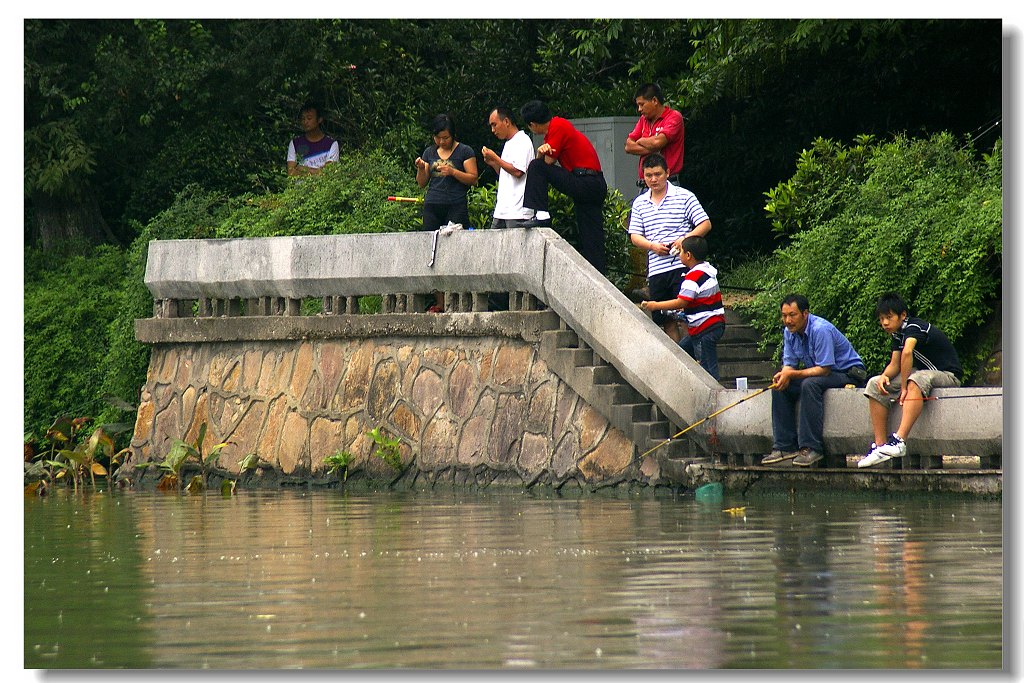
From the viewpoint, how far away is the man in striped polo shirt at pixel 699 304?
1495 centimetres

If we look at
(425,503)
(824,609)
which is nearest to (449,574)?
(824,609)

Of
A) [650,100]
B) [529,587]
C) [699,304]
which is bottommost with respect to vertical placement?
[529,587]

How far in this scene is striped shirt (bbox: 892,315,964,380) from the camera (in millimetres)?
13227

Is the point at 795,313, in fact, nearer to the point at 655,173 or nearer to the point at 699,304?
the point at 699,304

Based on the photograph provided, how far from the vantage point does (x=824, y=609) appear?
27.3 ft

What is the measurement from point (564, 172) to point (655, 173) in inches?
31.2

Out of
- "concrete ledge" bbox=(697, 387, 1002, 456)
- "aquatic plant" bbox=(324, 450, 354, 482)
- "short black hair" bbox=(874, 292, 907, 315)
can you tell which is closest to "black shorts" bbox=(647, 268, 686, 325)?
"concrete ledge" bbox=(697, 387, 1002, 456)

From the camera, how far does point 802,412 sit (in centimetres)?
1359

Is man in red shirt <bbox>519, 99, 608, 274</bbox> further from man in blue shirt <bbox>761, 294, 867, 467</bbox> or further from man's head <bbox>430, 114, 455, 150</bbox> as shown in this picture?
man in blue shirt <bbox>761, 294, 867, 467</bbox>

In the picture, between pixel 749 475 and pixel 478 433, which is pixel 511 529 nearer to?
pixel 749 475

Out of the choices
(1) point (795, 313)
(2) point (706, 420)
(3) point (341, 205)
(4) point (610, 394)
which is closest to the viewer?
(1) point (795, 313)

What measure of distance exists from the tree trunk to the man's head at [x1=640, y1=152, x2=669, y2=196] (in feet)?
31.3

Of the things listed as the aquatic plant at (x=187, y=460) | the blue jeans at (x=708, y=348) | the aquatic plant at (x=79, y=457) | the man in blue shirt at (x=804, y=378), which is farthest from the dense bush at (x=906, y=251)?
the aquatic plant at (x=79, y=457)

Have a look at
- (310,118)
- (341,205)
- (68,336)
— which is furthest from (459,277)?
(68,336)
